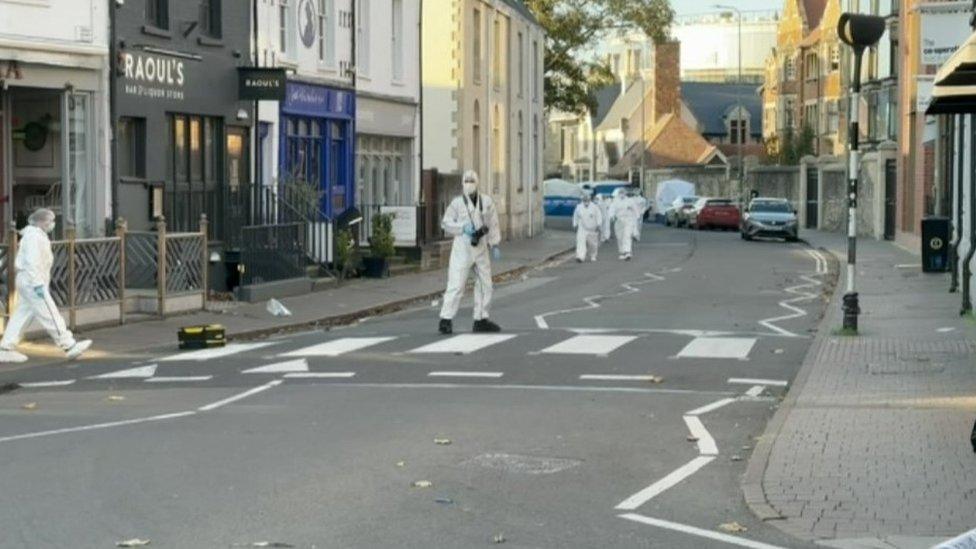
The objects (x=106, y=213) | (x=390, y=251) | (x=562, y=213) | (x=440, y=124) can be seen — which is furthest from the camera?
(x=562, y=213)

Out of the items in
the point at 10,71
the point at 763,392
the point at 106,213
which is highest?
the point at 10,71

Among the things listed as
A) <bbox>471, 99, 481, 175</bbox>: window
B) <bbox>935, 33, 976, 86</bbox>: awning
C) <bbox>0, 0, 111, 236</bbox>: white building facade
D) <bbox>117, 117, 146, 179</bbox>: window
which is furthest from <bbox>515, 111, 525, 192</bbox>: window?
<bbox>935, 33, 976, 86</bbox>: awning

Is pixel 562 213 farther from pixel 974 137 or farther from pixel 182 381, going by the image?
pixel 182 381

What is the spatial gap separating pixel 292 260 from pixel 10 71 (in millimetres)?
7208

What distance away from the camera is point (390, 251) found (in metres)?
34.4

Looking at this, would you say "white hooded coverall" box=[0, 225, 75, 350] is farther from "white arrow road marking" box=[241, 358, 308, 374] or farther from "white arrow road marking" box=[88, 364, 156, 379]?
"white arrow road marking" box=[241, 358, 308, 374]

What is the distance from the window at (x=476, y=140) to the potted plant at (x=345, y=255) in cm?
1800

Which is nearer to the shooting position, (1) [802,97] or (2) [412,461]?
(2) [412,461]

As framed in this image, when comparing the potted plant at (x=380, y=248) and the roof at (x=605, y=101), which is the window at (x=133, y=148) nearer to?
the potted plant at (x=380, y=248)

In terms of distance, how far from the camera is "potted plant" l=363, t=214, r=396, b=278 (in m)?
33.8

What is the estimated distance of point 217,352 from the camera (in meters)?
19.5

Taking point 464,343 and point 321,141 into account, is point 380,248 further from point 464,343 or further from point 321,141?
point 464,343

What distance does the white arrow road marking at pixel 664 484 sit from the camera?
10.1m

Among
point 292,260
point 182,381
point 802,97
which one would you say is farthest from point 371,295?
point 802,97
